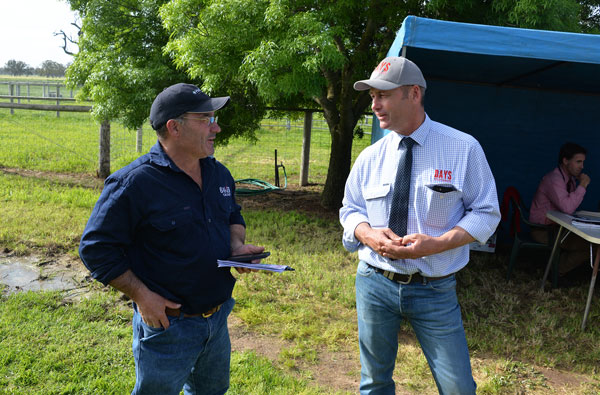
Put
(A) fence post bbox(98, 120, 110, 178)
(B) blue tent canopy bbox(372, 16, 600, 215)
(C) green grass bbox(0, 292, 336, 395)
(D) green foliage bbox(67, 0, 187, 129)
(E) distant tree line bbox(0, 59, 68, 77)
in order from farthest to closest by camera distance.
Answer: (E) distant tree line bbox(0, 59, 68, 77) < (A) fence post bbox(98, 120, 110, 178) < (D) green foliage bbox(67, 0, 187, 129) < (B) blue tent canopy bbox(372, 16, 600, 215) < (C) green grass bbox(0, 292, 336, 395)

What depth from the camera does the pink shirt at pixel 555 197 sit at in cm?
494

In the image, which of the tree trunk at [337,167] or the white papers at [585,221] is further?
Answer: the tree trunk at [337,167]

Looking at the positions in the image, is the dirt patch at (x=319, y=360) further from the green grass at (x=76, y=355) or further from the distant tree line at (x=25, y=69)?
the distant tree line at (x=25, y=69)

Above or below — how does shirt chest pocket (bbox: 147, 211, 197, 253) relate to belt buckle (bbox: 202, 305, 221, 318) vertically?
above

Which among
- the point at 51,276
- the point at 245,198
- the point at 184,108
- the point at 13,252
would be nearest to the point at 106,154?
the point at 245,198

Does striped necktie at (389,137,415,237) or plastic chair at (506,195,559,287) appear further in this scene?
plastic chair at (506,195,559,287)

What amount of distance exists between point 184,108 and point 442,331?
58.2 inches

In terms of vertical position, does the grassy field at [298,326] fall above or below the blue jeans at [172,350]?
below

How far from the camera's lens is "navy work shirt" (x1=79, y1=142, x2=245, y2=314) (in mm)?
1753

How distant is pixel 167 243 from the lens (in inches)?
73.4

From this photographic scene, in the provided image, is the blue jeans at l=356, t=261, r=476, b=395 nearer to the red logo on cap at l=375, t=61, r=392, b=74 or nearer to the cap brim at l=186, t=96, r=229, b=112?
the red logo on cap at l=375, t=61, r=392, b=74

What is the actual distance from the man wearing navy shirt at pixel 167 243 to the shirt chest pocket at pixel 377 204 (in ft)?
2.40

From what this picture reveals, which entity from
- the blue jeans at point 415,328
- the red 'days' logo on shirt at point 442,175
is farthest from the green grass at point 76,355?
the red 'days' logo on shirt at point 442,175

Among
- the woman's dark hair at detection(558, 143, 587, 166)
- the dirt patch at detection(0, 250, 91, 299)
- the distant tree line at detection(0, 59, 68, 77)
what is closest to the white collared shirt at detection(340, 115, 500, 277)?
the dirt patch at detection(0, 250, 91, 299)
